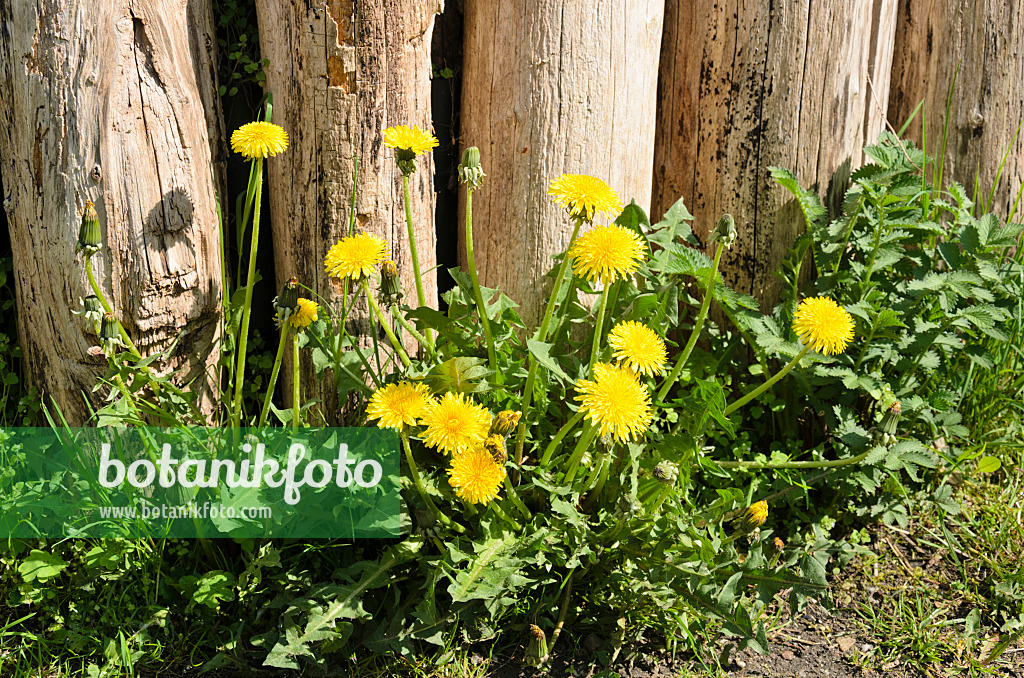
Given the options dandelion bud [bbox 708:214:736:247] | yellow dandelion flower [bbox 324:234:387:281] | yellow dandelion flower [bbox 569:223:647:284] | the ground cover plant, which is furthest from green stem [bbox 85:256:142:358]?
dandelion bud [bbox 708:214:736:247]

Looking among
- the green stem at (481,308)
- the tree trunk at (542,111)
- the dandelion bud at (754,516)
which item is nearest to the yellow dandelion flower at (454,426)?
the green stem at (481,308)

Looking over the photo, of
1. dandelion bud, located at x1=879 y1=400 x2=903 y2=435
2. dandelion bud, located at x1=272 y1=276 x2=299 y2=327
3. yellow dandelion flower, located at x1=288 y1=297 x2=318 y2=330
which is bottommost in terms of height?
dandelion bud, located at x1=879 y1=400 x2=903 y2=435

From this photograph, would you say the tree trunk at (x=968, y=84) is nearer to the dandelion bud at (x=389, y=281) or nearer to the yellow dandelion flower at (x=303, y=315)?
the dandelion bud at (x=389, y=281)

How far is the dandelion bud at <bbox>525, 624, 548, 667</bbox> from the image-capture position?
2.06m

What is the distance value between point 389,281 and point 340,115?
529 millimetres

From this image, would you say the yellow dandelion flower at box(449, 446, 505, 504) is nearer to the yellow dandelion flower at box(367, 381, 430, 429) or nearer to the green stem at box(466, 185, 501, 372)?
the yellow dandelion flower at box(367, 381, 430, 429)

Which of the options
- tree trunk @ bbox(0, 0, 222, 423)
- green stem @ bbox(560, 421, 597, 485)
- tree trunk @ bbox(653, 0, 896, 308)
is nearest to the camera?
green stem @ bbox(560, 421, 597, 485)

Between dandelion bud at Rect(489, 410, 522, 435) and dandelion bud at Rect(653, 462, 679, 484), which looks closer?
dandelion bud at Rect(489, 410, 522, 435)

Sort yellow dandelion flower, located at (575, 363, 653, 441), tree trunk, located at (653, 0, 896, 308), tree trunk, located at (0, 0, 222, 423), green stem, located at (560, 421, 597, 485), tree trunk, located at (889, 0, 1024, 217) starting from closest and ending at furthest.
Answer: yellow dandelion flower, located at (575, 363, 653, 441), green stem, located at (560, 421, 597, 485), tree trunk, located at (0, 0, 222, 423), tree trunk, located at (653, 0, 896, 308), tree trunk, located at (889, 0, 1024, 217)

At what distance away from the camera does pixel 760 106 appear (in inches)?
101

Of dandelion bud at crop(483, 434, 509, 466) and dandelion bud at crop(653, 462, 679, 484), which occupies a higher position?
dandelion bud at crop(483, 434, 509, 466)

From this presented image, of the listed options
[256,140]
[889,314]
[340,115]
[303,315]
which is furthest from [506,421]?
[889,314]

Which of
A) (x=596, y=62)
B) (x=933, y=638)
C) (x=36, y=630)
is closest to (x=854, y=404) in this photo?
(x=933, y=638)

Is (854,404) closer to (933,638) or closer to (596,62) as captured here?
(933,638)
